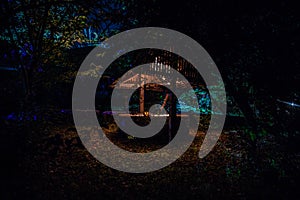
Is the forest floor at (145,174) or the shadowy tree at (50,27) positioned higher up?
the shadowy tree at (50,27)

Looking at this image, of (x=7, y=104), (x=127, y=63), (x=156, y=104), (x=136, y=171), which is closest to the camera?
(x=7, y=104)

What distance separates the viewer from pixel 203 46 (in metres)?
4.06

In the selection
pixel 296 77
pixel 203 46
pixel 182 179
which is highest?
pixel 203 46

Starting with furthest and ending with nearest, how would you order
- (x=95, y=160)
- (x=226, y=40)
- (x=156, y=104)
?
(x=156, y=104) → (x=95, y=160) → (x=226, y=40)

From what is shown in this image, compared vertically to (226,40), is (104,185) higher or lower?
lower

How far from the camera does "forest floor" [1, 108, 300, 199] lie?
3004 millimetres

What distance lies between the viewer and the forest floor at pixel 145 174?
3004 mm

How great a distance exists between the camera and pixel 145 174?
6.75 metres

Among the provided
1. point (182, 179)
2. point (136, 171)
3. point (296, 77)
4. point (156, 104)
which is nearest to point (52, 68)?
point (156, 104)

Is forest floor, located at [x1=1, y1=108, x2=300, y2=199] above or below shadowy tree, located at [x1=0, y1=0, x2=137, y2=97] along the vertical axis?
below

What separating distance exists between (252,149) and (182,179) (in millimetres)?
2522

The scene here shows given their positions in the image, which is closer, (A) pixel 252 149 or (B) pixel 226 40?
(B) pixel 226 40

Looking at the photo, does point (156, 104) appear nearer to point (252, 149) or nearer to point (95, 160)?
point (95, 160)

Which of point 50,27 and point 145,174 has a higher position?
point 50,27
